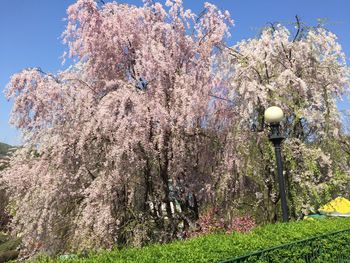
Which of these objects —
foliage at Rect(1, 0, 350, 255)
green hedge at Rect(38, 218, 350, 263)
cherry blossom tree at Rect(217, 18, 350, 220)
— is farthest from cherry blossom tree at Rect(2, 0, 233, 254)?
green hedge at Rect(38, 218, 350, 263)

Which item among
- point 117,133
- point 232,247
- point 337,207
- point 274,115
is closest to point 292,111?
point 274,115

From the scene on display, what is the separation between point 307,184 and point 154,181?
3.95 m

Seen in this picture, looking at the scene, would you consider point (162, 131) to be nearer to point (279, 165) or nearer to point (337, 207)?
point (279, 165)

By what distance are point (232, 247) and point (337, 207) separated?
9.10 metres

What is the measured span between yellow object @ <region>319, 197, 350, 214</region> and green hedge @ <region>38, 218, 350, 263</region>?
427cm

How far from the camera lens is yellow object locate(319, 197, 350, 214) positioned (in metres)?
12.5

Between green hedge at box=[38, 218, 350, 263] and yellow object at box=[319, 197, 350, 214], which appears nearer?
green hedge at box=[38, 218, 350, 263]

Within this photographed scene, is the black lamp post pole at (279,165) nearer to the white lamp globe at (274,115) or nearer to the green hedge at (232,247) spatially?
the white lamp globe at (274,115)

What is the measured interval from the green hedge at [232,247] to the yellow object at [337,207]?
4.27 m

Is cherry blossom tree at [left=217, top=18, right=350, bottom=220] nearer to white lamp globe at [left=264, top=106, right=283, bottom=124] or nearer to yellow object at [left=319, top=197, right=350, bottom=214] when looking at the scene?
Answer: yellow object at [left=319, top=197, right=350, bottom=214]

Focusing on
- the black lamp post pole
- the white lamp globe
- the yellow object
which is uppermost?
the white lamp globe

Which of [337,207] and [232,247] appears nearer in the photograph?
[232,247]

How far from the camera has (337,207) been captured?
1336 centimetres

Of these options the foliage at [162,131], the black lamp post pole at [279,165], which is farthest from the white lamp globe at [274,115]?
Result: the foliage at [162,131]
